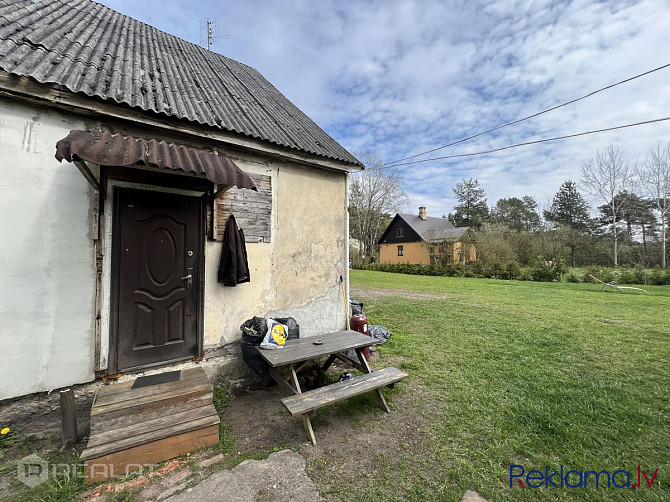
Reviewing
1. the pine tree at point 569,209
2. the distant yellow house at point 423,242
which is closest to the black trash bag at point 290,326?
the distant yellow house at point 423,242

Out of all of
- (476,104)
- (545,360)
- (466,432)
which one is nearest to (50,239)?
(466,432)

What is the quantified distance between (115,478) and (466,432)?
118 inches

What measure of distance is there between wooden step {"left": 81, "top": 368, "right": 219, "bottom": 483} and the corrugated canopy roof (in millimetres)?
1991

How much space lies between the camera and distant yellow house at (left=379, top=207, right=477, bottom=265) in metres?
22.5

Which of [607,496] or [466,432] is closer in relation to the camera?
[607,496]

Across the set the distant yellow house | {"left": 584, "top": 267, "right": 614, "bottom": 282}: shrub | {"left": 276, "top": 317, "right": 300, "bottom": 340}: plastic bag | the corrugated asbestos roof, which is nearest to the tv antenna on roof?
the corrugated asbestos roof

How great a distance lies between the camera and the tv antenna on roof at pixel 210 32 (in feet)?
27.5

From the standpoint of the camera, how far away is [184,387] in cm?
263

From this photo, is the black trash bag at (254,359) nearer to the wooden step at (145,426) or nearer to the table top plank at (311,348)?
the table top plank at (311,348)

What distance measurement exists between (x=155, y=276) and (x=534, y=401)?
456 cm

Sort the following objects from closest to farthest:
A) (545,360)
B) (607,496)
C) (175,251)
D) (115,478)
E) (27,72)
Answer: (607,496)
(115,478)
(27,72)
(175,251)
(545,360)

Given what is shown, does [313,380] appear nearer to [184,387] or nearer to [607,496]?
[184,387]

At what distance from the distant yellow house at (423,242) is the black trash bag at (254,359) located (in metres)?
21.3

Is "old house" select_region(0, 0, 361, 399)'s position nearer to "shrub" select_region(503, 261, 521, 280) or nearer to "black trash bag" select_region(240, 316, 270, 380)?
"black trash bag" select_region(240, 316, 270, 380)
